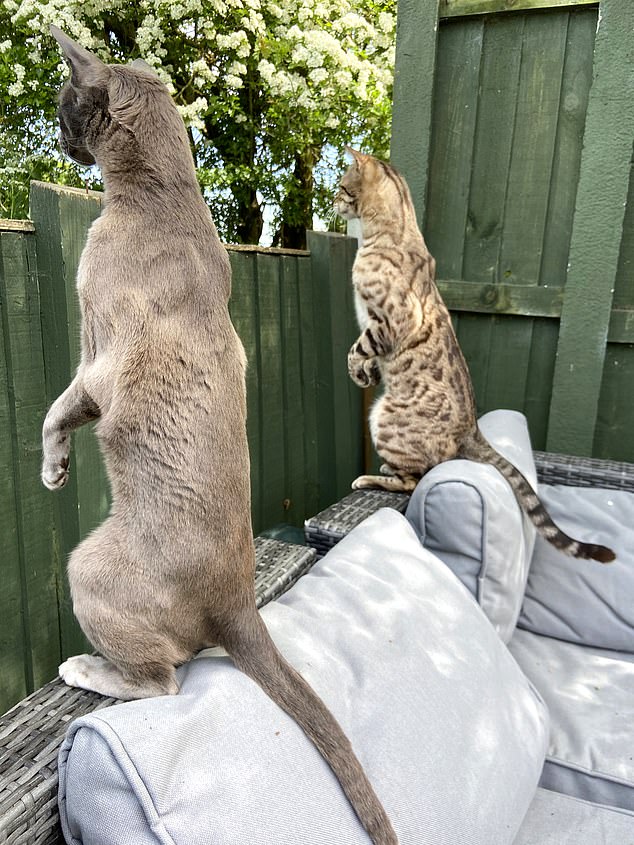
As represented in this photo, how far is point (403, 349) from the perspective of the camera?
258 centimetres

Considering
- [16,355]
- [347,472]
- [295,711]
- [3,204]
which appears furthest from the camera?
[3,204]

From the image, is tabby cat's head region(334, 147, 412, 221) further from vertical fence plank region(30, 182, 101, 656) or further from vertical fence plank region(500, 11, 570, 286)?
vertical fence plank region(30, 182, 101, 656)

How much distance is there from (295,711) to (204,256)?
2.73 feet

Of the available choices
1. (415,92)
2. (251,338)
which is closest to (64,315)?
(251,338)

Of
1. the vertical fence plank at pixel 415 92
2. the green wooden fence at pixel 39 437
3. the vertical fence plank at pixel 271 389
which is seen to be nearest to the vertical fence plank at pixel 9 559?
the green wooden fence at pixel 39 437

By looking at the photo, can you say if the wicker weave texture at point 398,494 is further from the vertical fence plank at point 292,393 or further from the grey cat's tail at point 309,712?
the grey cat's tail at point 309,712

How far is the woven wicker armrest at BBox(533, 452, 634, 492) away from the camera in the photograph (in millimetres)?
2477

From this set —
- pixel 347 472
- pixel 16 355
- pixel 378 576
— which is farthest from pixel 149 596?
pixel 347 472

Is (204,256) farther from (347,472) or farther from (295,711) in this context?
(347,472)

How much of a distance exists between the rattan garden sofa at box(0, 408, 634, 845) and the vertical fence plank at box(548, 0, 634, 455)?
980mm

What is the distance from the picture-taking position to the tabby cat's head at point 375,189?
2727 mm

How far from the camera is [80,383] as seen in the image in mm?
1172

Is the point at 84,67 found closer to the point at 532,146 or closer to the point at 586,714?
the point at 586,714

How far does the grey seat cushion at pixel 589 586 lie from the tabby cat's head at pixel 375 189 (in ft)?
4.88
